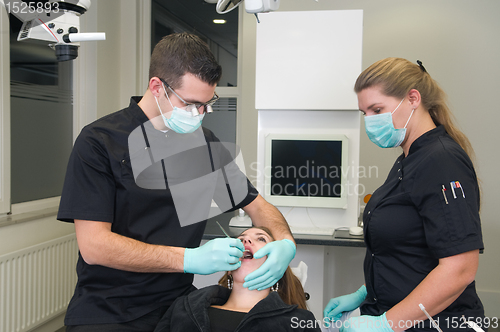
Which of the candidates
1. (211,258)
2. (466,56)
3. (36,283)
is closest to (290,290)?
(211,258)

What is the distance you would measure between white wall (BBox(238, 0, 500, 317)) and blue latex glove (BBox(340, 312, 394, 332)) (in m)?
2.14

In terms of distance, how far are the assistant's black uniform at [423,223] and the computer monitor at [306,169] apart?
0.99 meters

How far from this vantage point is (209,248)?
1.28 meters

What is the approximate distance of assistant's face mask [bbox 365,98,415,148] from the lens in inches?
54.5

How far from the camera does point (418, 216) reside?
1242mm

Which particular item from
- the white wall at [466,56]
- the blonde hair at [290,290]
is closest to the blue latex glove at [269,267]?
the blonde hair at [290,290]

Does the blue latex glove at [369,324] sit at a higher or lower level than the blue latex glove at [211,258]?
lower

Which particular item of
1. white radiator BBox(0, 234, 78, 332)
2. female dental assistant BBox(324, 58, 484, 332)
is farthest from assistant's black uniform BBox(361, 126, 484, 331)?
white radiator BBox(0, 234, 78, 332)

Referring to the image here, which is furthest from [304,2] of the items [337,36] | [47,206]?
[47,206]

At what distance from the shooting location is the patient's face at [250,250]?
1570 millimetres

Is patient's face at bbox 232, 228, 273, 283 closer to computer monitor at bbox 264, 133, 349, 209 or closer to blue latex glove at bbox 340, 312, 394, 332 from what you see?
blue latex glove at bbox 340, 312, 394, 332

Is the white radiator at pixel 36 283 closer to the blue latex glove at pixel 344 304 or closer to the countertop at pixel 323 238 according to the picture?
the countertop at pixel 323 238

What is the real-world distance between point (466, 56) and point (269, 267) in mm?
2722

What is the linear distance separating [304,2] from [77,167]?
2.73 meters
